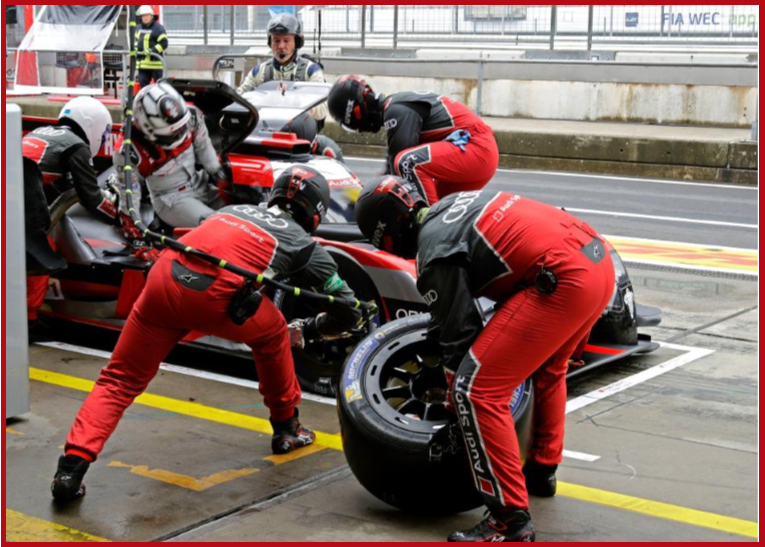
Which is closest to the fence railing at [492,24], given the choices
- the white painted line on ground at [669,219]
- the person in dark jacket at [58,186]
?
the white painted line on ground at [669,219]

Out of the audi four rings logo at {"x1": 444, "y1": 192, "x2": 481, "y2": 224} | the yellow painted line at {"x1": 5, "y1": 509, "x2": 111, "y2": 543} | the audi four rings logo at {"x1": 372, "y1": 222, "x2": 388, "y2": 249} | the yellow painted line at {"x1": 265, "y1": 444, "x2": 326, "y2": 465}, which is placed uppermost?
the audi four rings logo at {"x1": 444, "y1": 192, "x2": 481, "y2": 224}

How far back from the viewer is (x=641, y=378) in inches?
284

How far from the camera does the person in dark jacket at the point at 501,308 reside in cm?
471

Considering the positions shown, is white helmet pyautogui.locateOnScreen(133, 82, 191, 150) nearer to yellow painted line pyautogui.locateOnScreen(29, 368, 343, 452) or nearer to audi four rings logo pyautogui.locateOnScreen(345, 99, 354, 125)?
audi four rings logo pyautogui.locateOnScreen(345, 99, 354, 125)

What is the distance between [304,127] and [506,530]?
4.57m

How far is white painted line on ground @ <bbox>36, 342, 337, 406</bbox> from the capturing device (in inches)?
271

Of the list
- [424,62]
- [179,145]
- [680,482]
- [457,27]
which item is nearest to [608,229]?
[179,145]

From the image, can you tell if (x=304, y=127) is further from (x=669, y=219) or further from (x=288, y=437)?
(x=669, y=219)

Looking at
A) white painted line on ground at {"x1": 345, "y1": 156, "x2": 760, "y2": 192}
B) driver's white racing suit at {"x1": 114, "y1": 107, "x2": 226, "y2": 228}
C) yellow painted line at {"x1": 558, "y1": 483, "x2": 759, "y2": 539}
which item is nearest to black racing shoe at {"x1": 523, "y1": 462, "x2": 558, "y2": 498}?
yellow painted line at {"x1": 558, "y1": 483, "x2": 759, "y2": 539}

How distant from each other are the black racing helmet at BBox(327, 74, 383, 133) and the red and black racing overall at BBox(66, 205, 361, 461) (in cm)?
266

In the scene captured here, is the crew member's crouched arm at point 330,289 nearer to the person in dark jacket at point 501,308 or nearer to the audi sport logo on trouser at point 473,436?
the person in dark jacket at point 501,308

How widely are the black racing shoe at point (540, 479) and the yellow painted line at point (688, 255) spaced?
18.8 ft

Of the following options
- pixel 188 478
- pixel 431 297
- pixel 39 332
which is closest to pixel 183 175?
pixel 39 332

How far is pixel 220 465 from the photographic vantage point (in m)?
5.73
